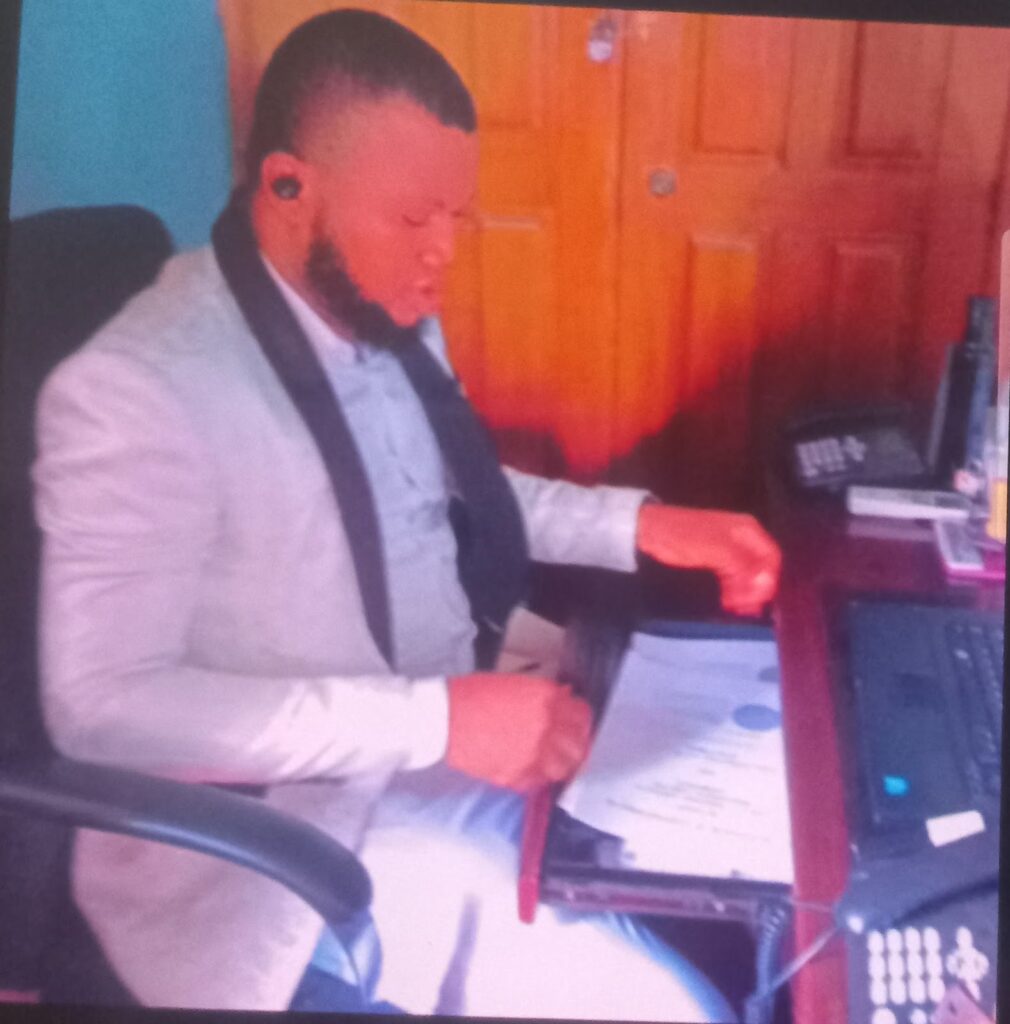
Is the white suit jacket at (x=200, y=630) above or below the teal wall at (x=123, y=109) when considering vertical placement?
below

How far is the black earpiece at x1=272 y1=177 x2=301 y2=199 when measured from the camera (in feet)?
3.68

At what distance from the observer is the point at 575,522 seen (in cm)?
126

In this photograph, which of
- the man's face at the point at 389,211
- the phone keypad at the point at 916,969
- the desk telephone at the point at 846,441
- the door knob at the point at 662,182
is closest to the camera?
the phone keypad at the point at 916,969

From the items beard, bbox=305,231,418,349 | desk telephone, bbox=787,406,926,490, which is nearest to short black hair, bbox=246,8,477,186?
beard, bbox=305,231,418,349

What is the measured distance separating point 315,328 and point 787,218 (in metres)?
0.55

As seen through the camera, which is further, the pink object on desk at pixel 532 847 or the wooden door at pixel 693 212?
the wooden door at pixel 693 212

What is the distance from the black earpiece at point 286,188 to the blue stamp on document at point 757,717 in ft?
2.36

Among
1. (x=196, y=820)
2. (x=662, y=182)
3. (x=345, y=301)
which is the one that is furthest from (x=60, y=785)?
(x=662, y=182)

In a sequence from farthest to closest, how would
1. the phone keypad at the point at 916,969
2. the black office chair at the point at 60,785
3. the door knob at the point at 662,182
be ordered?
the door knob at the point at 662,182 → the black office chair at the point at 60,785 → the phone keypad at the point at 916,969

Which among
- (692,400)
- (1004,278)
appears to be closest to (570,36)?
(692,400)

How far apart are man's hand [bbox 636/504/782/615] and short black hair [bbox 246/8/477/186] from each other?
0.50m

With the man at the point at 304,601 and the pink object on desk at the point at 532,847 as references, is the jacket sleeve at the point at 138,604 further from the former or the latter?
the pink object on desk at the point at 532,847

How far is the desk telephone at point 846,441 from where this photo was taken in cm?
133

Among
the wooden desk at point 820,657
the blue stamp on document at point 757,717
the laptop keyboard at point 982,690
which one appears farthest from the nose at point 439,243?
the laptop keyboard at point 982,690
